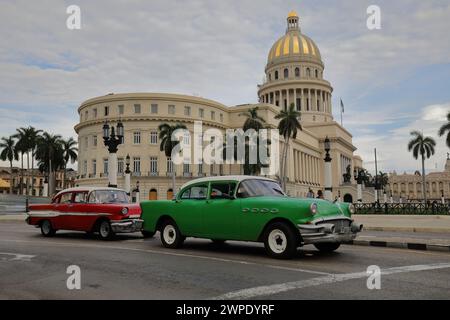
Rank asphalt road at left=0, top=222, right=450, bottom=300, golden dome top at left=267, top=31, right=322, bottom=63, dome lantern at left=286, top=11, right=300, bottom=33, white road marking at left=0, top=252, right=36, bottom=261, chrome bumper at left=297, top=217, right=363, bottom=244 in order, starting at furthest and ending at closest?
dome lantern at left=286, top=11, right=300, bottom=33, golden dome top at left=267, top=31, right=322, bottom=63, white road marking at left=0, top=252, right=36, bottom=261, chrome bumper at left=297, top=217, right=363, bottom=244, asphalt road at left=0, top=222, right=450, bottom=300

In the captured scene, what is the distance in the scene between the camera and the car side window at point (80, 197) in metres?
14.2

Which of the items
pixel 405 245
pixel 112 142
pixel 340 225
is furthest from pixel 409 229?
pixel 112 142

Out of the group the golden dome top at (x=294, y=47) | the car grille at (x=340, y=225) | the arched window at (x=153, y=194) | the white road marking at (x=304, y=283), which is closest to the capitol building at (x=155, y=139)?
the arched window at (x=153, y=194)

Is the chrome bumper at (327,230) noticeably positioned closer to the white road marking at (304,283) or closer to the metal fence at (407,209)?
the white road marking at (304,283)

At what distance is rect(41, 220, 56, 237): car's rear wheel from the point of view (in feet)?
49.4

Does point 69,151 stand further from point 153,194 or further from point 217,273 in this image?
point 217,273

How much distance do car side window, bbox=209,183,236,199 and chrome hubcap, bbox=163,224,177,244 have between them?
1.62 meters

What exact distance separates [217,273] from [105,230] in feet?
22.6

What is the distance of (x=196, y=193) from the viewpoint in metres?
11.0

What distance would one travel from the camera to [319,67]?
364 feet

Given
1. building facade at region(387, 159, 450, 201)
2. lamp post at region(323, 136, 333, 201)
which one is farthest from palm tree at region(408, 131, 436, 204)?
building facade at region(387, 159, 450, 201)

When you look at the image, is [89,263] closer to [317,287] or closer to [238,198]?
[238,198]

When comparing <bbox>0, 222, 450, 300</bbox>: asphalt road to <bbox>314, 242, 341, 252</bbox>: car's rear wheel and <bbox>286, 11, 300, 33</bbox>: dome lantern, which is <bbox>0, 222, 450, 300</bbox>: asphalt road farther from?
<bbox>286, 11, 300, 33</bbox>: dome lantern
